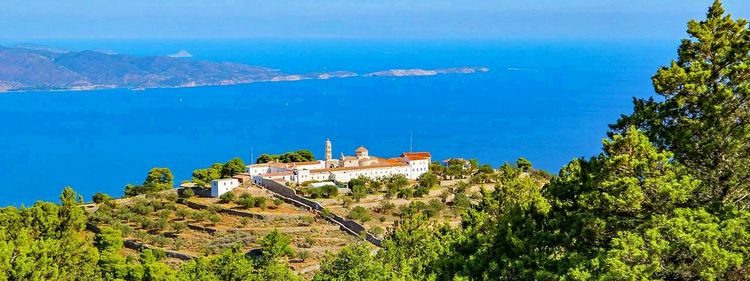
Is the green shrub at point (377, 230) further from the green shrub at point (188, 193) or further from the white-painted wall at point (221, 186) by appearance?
the green shrub at point (188, 193)

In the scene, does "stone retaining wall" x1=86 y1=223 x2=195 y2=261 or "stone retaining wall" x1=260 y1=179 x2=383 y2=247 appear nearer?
"stone retaining wall" x1=86 y1=223 x2=195 y2=261

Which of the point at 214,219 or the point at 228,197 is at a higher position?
the point at 228,197

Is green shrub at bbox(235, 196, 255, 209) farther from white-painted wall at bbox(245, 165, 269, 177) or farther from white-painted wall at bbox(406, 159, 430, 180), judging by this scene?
white-painted wall at bbox(406, 159, 430, 180)

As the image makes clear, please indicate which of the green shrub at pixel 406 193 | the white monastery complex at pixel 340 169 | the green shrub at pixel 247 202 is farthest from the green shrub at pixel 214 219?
the green shrub at pixel 406 193

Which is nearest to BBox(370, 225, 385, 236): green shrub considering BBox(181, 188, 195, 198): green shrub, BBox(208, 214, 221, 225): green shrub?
BBox(208, 214, 221, 225): green shrub

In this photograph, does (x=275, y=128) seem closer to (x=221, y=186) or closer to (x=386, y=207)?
(x=221, y=186)

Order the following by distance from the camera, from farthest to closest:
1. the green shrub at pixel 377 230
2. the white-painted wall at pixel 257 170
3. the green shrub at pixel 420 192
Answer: the white-painted wall at pixel 257 170 < the green shrub at pixel 420 192 < the green shrub at pixel 377 230

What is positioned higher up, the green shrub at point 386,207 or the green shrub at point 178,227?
the green shrub at point 386,207

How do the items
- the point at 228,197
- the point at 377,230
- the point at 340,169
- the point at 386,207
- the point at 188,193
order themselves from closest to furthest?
the point at 377,230
the point at 386,207
the point at 228,197
the point at 188,193
the point at 340,169

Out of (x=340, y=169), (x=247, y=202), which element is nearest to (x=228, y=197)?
(x=247, y=202)

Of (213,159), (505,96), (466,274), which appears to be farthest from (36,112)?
(466,274)
